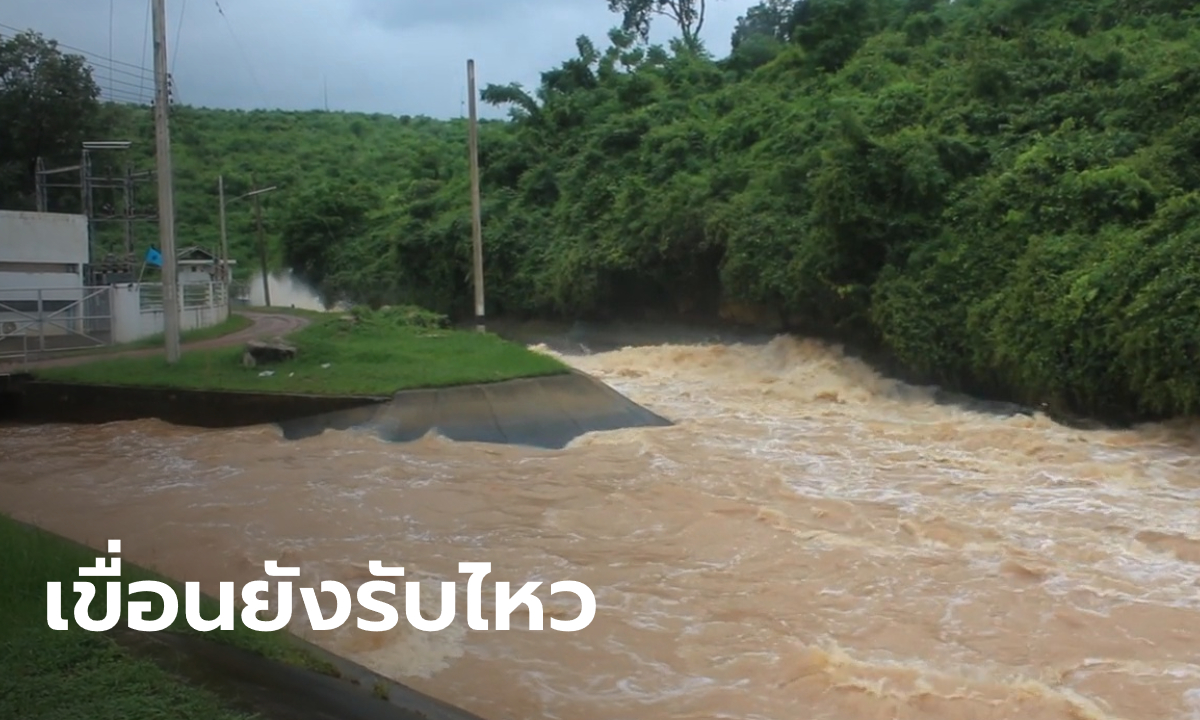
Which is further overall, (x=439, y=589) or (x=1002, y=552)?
(x=1002, y=552)

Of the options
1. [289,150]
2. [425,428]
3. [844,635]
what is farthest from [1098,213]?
[289,150]

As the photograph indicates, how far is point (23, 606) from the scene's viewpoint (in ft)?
21.9

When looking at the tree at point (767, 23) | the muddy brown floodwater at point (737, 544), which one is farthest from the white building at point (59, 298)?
the tree at point (767, 23)

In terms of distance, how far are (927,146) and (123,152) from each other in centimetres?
2804

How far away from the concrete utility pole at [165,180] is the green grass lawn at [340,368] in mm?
761

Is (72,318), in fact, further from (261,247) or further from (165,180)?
(261,247)

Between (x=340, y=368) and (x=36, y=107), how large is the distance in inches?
761

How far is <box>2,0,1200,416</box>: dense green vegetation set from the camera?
1903 centimetres

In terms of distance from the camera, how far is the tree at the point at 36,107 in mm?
31219

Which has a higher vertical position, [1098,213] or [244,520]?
[1098,213]

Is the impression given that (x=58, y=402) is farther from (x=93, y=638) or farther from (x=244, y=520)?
(x=93, y=638)

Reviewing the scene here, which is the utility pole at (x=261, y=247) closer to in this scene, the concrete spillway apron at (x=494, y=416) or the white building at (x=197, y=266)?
the white building at (x=197, y=266)

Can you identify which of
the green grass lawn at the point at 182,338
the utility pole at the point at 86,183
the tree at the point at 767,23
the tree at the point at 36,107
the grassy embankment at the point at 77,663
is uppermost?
the tree at the point at 767,23

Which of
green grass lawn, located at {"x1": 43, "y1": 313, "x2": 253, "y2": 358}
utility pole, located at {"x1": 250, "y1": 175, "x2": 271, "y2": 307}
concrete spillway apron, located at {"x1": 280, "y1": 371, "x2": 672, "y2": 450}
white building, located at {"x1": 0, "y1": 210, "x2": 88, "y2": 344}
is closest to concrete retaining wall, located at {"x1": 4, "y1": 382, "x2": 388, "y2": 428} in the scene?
concrete spillway apron, located at {"x1": 280, "y1": 371, "x2": 672, "y2": 450}
